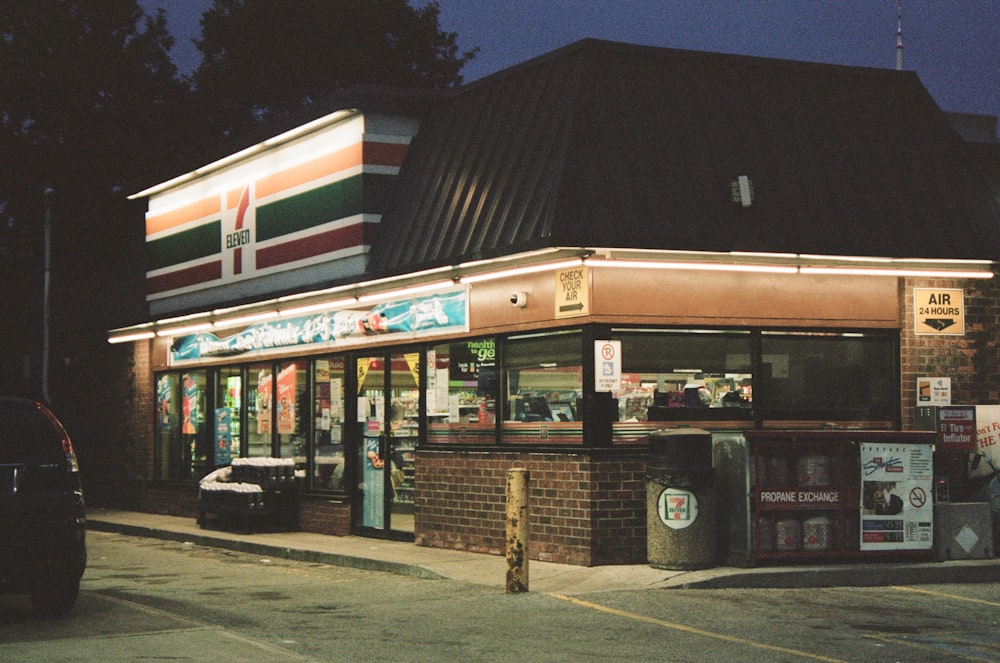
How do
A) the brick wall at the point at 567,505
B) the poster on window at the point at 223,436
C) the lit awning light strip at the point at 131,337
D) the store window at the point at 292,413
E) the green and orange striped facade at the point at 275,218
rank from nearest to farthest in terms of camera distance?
the brick wall at the point at 567,505, the green and orange striped facade at the point at 275,218, the store window at the point at 292,413, the poster on window at the point at 223,436, the lit awning light strip at the point at 131,337

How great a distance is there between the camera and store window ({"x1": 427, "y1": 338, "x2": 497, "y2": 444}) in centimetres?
1603

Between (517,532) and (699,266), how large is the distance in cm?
398

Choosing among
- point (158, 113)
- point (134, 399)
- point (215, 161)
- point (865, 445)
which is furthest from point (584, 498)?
point (158, 113)

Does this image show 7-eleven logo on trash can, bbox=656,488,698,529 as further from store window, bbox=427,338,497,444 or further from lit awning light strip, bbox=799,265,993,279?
lit awning light strip, bbox=799,265,993,279

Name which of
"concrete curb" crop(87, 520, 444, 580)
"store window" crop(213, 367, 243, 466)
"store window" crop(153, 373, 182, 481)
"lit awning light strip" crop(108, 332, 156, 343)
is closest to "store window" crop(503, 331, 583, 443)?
"concrete curb" crop(87, 520, 444, 580)

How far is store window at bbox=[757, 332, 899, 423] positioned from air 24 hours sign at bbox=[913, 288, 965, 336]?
1.42 feet

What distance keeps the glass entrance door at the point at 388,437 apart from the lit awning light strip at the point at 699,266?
13.1 feet

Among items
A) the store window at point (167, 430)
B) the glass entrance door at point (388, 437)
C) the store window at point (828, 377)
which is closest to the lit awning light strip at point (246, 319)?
the store window at point (167, 430)

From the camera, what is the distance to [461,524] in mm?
16312

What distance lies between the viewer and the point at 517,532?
12422 millimetres

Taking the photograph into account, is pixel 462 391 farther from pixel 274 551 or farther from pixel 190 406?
pixel 190 406

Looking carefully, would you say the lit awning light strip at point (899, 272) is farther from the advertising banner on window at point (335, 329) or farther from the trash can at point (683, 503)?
the advertising banner on window at point (335, 329)

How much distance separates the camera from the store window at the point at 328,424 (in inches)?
754

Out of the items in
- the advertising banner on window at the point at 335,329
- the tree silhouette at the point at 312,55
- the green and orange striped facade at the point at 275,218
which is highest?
the tree silhouette at the point at 312,55
